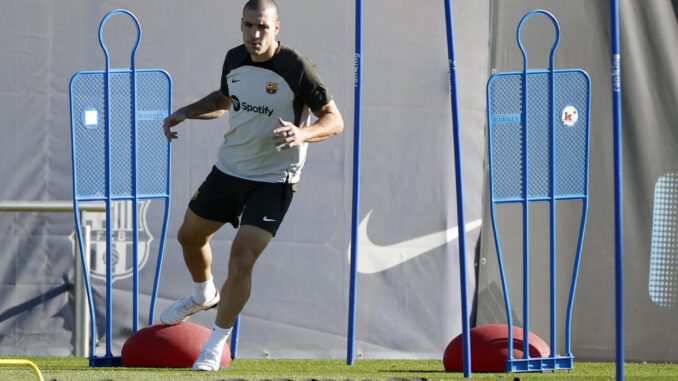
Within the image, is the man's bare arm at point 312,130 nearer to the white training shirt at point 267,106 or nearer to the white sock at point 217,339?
the white training shirt at point 267,106

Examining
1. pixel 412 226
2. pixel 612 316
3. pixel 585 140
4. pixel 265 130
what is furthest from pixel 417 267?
pixel 265 130

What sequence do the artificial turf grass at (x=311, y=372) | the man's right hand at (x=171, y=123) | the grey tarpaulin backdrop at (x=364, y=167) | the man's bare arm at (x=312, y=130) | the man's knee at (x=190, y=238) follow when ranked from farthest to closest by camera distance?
1. the grey tarpaulin backdrop at (x=364, y=167)
2. the man's knee at (x=190, y=238)
3. the man's right hand at (x=171, y=123)
4. the artificial turf grass at (x=311, y=372)
5. the man's bare arm at (x=312, y=130)

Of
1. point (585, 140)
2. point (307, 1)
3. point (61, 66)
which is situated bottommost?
point (585, 140)

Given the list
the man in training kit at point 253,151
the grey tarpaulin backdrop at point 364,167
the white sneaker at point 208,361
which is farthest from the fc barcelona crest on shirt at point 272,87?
the grey tarpaulin backdrop at point 364,167

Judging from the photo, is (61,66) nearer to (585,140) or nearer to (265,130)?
(265,130)

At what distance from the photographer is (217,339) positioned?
487 centimetres

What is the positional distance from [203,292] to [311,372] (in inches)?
28.4

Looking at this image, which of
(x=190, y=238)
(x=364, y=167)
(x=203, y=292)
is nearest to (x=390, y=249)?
(x=364, y=167)

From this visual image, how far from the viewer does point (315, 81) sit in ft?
16.0

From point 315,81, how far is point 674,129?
10.0ft

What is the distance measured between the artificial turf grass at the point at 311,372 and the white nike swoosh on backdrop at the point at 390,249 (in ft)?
2.20

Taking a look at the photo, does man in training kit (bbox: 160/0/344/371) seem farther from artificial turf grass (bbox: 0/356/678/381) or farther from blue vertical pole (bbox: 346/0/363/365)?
blue vertical pole (bbox: 346/0/363/365)

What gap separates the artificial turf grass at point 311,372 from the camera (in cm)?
456

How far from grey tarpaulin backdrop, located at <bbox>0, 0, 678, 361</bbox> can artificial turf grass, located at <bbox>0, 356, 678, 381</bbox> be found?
1.22ft
